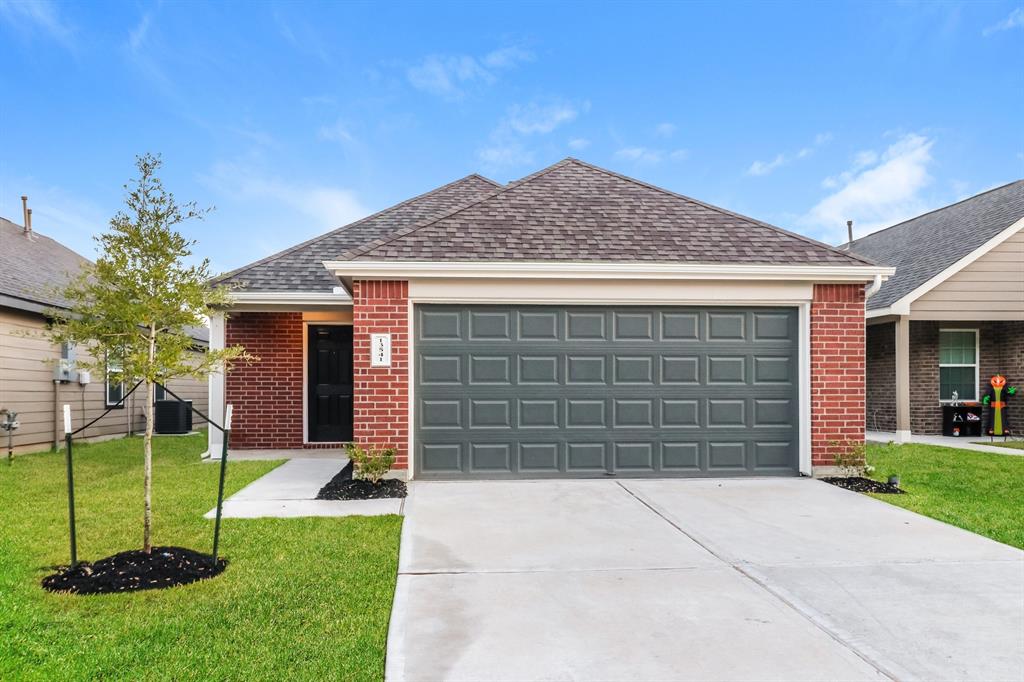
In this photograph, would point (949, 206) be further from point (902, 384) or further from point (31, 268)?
point (31, 268)

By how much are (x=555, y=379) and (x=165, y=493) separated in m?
5.03

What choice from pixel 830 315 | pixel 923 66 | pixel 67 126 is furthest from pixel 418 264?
pixel 923 66

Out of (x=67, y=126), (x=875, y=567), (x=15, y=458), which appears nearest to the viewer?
(x=875, y=567)

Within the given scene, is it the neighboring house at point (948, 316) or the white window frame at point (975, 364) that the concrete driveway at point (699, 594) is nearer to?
the neighboring house at point (948, 316)

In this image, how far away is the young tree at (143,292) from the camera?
479cm

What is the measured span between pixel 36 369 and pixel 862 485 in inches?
560

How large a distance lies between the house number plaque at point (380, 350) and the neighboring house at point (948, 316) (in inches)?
408

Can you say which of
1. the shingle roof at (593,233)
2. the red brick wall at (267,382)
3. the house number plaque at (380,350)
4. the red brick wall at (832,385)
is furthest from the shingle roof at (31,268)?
the red brick wall at (832,385)

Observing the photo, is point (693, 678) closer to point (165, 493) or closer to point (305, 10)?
point (165, 493)

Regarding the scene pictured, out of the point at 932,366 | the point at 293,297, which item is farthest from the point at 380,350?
the point at 932,366

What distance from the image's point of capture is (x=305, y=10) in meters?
14.5

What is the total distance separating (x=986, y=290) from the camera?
13.4 metres

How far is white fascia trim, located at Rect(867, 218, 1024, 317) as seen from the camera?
12828mm

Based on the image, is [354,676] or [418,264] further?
[418,264]
